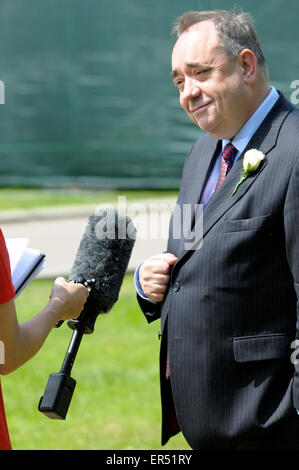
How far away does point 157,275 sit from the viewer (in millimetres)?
3492

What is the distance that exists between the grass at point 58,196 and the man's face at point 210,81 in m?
7.45

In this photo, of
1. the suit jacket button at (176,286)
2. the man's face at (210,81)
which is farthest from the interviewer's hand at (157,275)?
the man's face at (210,81)

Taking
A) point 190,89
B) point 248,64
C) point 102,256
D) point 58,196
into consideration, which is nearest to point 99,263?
point 102,256

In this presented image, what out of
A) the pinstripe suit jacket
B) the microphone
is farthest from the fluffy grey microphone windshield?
the pinstripe suit jacket

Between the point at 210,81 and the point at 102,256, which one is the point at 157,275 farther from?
the point at 210,81

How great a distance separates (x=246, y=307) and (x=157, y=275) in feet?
1.57

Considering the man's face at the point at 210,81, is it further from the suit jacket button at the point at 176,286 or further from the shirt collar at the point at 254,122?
the suit jacket button at the point at 176,286

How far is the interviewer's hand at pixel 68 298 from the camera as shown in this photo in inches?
124

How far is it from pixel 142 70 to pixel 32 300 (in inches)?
174

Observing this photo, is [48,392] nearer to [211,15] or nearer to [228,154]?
[228,154]

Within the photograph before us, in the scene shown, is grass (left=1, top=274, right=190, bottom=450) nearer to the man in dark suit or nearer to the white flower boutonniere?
the man in dark suit

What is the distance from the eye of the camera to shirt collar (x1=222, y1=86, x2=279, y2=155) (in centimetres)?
334

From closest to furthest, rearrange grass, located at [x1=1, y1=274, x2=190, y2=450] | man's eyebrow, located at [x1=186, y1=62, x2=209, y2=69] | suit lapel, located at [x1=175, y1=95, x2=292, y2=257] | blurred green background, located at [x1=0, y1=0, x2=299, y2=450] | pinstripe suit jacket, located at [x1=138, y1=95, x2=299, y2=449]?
pinstripe suit jacket, located at [x1=138, y1=95, x2=299, y2=449], suit lapel, located at [x1=175, y1=95, x2=292, y2=257], man's eyebrow, located at [x1=186, y1=62, x2=209, y2=69], grass, located at [x1=1, y1=274, x2=190, y2=450], blurred green background, located at [x1=0, y1=0, x2=299, y2=450]
